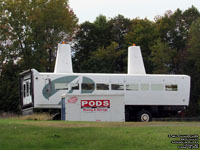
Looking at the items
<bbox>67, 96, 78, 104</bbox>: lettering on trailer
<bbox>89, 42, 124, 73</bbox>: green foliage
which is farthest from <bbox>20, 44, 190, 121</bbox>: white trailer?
<bbox>89, 42, 124, 73</bbox>: green foliage

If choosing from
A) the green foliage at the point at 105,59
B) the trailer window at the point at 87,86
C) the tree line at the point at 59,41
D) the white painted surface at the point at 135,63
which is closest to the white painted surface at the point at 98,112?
the trailer window at the point at 87,86

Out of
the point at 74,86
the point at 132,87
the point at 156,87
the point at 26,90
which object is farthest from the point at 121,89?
the point at 26,90

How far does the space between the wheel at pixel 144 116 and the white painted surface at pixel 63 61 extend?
18.8ft

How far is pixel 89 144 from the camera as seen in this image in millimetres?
14172

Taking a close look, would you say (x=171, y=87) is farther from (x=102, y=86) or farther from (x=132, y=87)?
(x=102, y=86)

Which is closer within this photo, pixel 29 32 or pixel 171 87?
pixel 171 87

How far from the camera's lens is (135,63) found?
3431 cm

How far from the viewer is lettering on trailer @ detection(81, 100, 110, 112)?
27.7 m

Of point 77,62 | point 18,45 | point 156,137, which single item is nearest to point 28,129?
point 156,137

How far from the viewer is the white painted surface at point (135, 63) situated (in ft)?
112

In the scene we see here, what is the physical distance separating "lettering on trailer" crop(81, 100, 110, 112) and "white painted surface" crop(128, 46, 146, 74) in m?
6.72

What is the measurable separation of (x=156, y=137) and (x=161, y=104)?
17.3 m

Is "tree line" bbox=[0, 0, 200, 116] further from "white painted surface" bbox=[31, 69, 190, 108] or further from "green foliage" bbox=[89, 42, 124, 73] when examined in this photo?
"white painted surface" bbox=[31, 69, 190, 108]

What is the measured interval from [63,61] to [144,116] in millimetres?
6950
